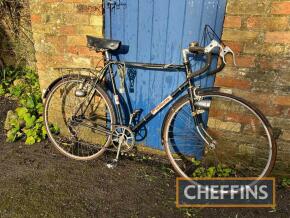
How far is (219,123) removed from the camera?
3.25 m

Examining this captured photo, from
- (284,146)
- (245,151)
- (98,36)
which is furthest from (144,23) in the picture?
(284,146)

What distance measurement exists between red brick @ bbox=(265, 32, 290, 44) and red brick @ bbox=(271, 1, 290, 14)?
0.19 meters

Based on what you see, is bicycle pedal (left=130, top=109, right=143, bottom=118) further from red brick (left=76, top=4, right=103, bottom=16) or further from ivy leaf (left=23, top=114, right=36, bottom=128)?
ivy leaf (left=23, top=114, right=36, bottom=128)

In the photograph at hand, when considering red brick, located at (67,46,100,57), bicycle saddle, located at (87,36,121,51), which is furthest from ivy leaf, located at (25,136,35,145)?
bicycle saddle, located at (87,36,121,51)

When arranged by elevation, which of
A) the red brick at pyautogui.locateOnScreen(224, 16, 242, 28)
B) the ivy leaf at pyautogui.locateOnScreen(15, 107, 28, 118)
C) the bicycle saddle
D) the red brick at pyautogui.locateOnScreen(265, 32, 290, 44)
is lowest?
the ivy leaf at pyautogui.locateOnScreen(15, 107, 28, 118)

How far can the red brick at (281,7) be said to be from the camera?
2625 mm

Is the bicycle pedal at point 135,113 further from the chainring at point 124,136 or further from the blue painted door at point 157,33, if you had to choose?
the chainring at point 124,136

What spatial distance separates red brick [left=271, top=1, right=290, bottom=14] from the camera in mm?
2625

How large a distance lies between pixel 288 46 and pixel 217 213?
1.80 m

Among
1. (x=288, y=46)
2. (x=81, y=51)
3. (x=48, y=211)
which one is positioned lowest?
(x=48, y=211)

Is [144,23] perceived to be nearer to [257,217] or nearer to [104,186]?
[104,186]

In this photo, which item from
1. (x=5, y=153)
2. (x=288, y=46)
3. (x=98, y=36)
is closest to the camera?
(x=288, y=46)

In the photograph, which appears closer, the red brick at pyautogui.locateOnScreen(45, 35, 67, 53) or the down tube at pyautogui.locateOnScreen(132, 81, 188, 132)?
the down tube at pyautogui.locateOnScreen(132, 81, 188, 132)

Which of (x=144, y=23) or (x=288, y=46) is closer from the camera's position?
(x=288, y=46)
